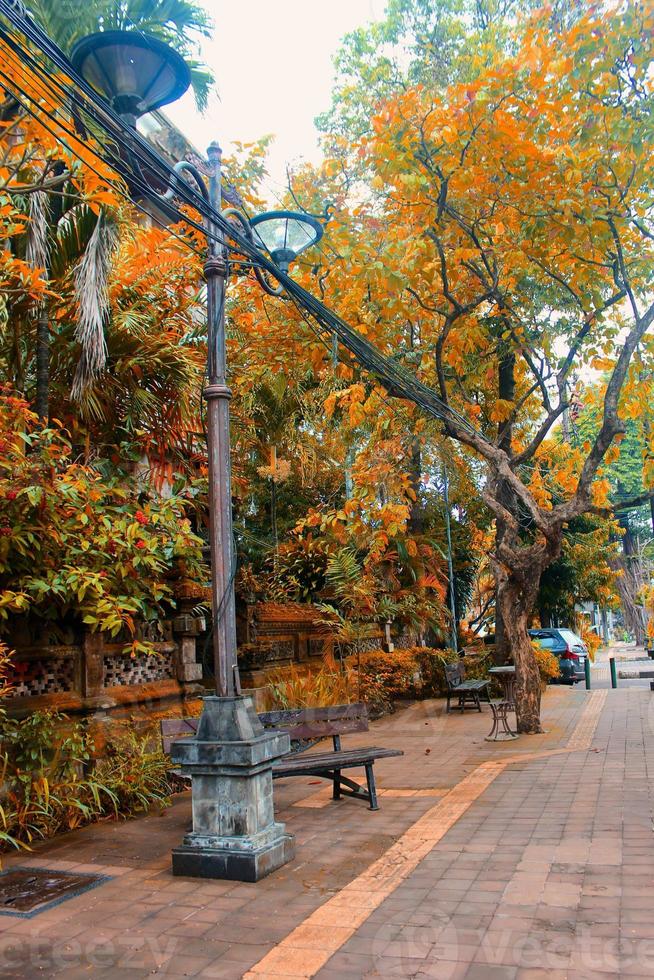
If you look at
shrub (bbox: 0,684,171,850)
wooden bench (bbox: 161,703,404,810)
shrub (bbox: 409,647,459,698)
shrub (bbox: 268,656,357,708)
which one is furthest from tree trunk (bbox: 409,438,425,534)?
shrub (bbox: 0,684,171,850)

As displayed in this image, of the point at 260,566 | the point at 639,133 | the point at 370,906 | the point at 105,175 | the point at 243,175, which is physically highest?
the point at 243,175

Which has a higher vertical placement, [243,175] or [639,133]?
[243,175]

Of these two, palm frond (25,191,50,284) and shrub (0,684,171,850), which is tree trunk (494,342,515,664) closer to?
shrub (0,684,171,850)

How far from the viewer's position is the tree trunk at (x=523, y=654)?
11211 millimetres

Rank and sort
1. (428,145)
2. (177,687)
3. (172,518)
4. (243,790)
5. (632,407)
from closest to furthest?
(243,790) < (172,518) < (177,687) < (428,145) < (632,407)

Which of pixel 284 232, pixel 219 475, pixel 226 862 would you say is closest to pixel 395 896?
pixel 226 862

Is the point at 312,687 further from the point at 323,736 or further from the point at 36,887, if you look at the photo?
the point at 36,887

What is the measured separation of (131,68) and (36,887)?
5.39m

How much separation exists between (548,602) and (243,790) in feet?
64.8

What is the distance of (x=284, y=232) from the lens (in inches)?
263

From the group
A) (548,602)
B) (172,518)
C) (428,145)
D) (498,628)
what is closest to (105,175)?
(172,518)

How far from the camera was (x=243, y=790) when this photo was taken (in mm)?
5523

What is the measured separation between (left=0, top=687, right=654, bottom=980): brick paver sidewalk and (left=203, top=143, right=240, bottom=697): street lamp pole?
1.47m

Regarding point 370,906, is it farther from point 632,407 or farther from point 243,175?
point 243,175
